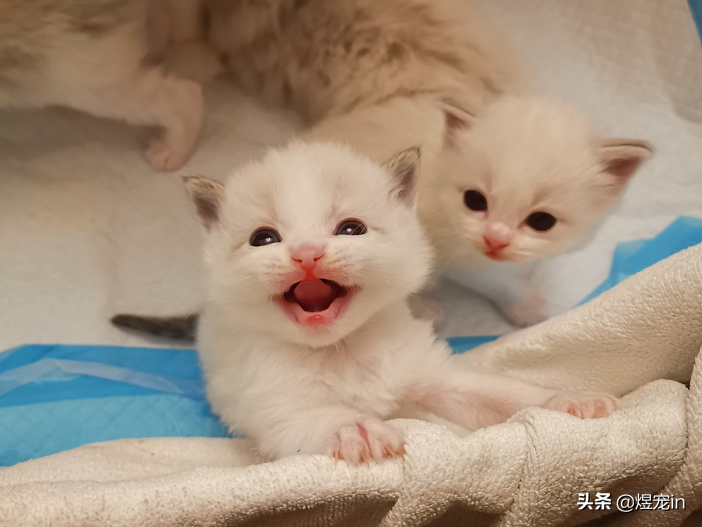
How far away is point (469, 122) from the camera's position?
1.36 meters

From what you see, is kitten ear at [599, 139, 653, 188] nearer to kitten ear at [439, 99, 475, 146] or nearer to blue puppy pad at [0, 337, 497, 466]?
kitten ear at [439, 99, 475, 146]

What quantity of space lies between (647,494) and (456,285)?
0.87 m

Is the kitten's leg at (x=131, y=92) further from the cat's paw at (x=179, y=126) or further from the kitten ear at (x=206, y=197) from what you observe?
the kitten ear at (x=206, y=197)

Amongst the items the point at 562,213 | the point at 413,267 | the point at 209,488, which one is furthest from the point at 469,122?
the point at 209,488

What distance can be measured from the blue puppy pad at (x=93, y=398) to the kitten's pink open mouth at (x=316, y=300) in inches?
24.1

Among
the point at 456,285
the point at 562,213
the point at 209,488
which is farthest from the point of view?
the point at 456,285

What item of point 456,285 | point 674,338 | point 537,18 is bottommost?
point 456,285

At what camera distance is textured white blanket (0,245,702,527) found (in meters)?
0.84

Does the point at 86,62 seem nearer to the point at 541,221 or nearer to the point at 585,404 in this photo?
the point at 541,221

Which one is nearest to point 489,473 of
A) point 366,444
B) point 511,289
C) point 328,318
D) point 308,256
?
point 366,444

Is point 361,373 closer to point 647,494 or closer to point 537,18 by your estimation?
point 647,494

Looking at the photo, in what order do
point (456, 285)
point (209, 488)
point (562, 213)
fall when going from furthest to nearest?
point (456, 285)
point (562, 213)
point (209, 488)

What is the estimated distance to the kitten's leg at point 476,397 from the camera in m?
1.12

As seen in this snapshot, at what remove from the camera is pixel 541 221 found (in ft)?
4.31
